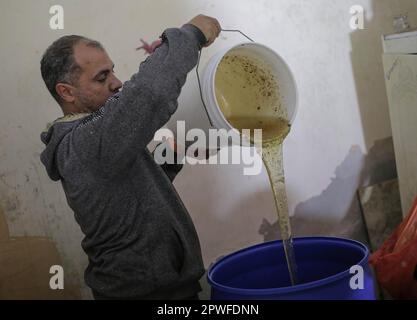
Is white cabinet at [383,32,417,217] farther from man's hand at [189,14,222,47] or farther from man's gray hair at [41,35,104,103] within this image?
man's gray hair at [41,35,104,103]

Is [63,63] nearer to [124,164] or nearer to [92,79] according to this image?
[92,79]

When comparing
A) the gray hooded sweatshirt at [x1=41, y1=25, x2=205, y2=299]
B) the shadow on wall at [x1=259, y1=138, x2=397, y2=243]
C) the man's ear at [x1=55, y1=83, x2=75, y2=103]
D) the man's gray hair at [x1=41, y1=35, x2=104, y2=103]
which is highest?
the man's gray hair at [x1=41, y1=35, x2=104, y2=103]

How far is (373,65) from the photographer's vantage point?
5.83ft

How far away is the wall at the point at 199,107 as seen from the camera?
53.7 inches

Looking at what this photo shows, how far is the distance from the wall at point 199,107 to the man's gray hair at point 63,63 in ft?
0.87

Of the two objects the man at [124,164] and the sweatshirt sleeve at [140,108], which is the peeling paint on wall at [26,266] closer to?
the man at [124,164]

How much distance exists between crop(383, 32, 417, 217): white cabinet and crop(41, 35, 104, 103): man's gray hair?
96 cm

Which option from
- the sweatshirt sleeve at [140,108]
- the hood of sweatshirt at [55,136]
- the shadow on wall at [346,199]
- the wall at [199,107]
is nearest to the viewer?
the sweatshirt sleeve at [140,108]

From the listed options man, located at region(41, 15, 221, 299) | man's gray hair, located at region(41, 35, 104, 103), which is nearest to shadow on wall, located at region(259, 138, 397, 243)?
man, located at region(41, 15, 221, 299)

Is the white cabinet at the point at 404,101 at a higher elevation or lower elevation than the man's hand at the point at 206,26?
lower

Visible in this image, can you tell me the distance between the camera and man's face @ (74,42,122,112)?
1067 mm

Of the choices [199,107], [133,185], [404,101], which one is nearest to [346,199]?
[404,101]

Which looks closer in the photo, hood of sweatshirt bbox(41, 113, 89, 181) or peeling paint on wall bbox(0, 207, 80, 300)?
hood of sweatshirt bbox(41, 113, 89, 181)

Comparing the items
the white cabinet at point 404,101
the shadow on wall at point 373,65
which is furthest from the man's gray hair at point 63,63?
the shadow on wall at point 373,65
